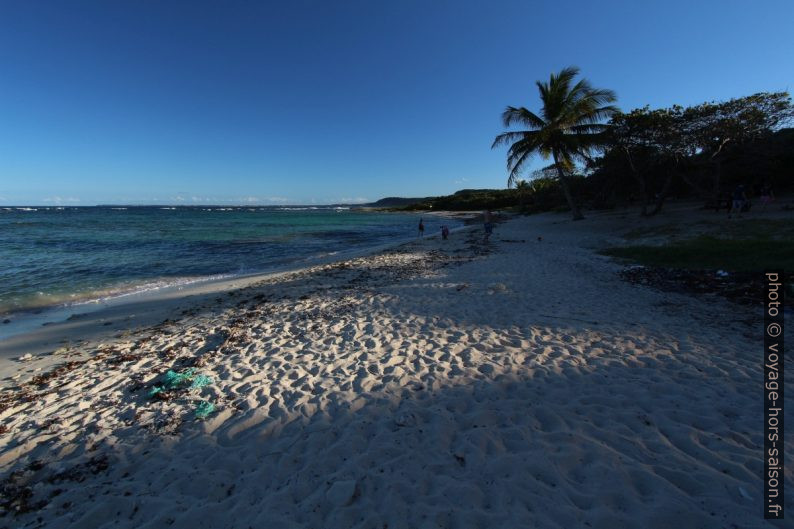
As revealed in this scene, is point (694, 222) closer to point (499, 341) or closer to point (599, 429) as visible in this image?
point (499, 341)

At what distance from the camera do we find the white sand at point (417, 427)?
262 centimetres

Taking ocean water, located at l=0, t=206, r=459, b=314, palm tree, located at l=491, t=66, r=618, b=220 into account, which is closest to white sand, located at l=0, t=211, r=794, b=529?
ocean water, located at l=0, t=206, r=459, b=314

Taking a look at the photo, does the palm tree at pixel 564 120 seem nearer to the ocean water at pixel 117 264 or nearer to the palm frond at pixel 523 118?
the palm frond at pixel 523 118

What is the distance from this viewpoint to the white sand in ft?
8.61

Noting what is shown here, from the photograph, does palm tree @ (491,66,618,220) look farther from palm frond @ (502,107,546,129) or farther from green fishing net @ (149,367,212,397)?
green fishing net @ (149,367,212,397)

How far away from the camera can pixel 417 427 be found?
3572 mm

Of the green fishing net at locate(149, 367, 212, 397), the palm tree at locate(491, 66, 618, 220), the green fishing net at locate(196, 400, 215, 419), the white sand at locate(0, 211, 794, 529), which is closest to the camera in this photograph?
the white sand at locate(0, 211, 794, 529)

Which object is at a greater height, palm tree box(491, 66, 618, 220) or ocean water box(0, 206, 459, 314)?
palm tree box(491, 66, 618, 220)

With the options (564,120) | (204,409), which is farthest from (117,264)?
(564,120)

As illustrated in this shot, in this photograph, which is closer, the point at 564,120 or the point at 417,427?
the point at 417,427

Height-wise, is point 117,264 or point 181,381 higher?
point 117,264

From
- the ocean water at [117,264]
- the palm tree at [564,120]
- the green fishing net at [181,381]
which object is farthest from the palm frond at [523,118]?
the green fishing net at [181,381]

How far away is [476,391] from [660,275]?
8.65 meters

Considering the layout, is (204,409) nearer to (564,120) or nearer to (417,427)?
(417,427)
